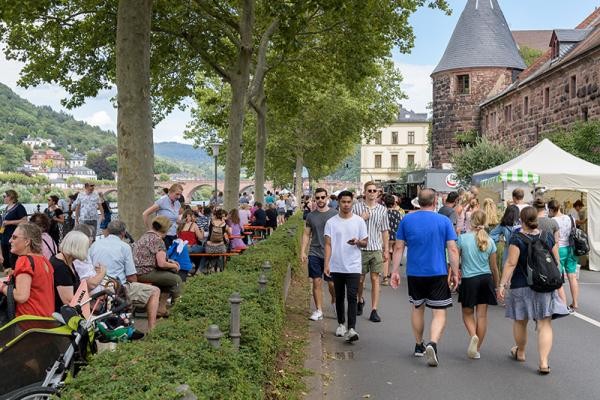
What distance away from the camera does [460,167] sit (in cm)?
3650

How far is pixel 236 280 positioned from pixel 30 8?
29.0ft

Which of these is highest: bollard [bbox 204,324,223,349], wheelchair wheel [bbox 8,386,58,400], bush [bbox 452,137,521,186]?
bush [bbox 452,137,521,186]

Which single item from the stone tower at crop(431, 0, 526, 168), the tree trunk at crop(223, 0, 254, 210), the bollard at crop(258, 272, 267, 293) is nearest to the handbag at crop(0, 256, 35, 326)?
the bollard at crop(258, 272, 267, 293)

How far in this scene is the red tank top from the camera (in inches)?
532

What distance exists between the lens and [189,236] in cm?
1360

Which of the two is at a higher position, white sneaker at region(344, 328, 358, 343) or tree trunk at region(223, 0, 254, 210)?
tree trunk at region(223, 0, 254, 210)

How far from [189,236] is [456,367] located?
7370 millimetres

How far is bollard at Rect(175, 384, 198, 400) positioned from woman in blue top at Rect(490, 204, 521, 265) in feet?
26.7

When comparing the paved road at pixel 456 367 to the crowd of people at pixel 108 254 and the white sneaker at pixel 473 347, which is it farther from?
the crowd of people at pixel 108 254

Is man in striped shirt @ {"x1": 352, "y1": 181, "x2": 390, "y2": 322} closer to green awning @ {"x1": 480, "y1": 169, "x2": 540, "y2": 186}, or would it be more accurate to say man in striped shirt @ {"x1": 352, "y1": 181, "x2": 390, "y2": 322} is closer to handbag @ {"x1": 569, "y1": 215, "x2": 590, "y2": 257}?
handbag @ {"x1": 569, "y1": 215, "x2": 590, "y2": 257}

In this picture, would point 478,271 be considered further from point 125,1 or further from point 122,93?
point 125,1

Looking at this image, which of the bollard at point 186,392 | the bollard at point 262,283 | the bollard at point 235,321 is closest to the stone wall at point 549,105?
the bollard at point 262,283

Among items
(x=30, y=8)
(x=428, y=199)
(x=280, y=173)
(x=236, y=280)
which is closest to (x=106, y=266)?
(x=236, y=280)

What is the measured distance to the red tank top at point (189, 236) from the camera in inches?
532
